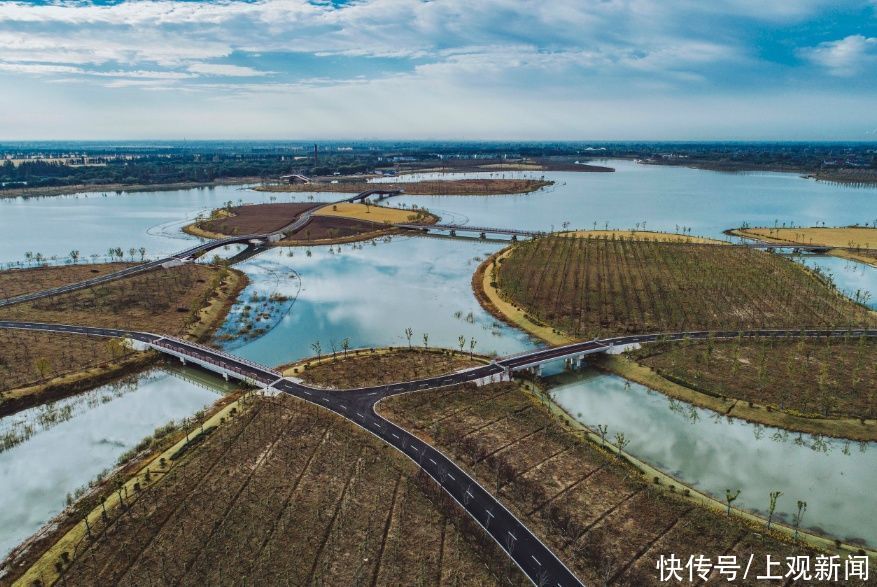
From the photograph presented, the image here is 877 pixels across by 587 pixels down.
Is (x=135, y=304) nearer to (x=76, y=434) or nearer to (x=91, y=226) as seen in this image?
(x=76, y=434)

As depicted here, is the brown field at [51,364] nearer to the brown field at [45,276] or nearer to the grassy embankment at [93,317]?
the grassy embankment at [93,317]

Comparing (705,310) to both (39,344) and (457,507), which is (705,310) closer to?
(457,507)

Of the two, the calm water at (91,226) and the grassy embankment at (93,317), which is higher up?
the calm water at (91,226)

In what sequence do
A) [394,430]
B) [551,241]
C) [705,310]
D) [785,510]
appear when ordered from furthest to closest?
1. [551,241]
2. [705,310]
3. [394,430]
4. [785,510]

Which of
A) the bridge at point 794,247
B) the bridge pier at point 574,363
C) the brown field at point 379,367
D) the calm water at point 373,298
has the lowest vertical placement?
the bridge pier at point 574,363

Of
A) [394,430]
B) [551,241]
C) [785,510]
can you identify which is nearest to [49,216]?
[551,241]

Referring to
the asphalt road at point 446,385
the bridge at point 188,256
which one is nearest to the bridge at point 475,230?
the bridge at point 188,256

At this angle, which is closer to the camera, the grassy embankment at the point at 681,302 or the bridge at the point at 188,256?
the grassy embankment at the point at 681,302
